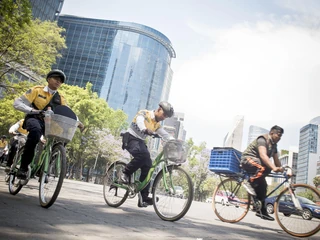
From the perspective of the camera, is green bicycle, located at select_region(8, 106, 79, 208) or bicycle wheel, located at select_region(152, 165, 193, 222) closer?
green bicycle, located at select_region(8, 106, 79, 208)

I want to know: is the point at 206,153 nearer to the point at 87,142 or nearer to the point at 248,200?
the point at 87,142

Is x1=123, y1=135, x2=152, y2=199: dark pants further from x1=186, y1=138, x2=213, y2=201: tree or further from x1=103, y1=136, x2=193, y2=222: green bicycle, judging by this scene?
x1=186, y1=138, x2=213, y2=201: tree

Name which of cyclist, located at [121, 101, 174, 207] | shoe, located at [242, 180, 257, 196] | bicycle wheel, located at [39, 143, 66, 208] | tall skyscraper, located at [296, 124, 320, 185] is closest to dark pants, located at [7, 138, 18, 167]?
bicycle wheel, located at [39, 143, 66, 208]

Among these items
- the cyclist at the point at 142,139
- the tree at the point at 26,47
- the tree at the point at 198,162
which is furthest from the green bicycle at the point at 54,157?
the tree at the point at 198,162

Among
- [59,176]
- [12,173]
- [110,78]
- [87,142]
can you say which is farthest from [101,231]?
[110,78]

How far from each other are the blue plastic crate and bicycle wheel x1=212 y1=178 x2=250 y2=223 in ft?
0.75

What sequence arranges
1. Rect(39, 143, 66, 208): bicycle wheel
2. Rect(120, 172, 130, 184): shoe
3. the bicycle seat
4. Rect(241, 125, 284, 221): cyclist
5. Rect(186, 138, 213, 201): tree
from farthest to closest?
Rect(186, 138, 213, 201): tree
Rect(241, 125, 284, 221): cyclist
Rect(120, 172, 130, 184): shoe
the bicycle seat
Rect(39, 143, 66, 208): bicycle wheel

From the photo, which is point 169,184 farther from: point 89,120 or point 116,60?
point 116,60

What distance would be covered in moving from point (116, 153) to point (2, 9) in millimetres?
33568

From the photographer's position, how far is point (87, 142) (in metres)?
34.7

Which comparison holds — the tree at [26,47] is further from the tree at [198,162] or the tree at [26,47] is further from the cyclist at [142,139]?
the tree at [198,162]

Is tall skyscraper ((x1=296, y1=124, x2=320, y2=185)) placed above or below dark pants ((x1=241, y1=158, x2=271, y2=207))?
above

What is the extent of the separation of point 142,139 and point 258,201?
225cm

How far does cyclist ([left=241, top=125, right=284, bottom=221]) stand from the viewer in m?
4.65
